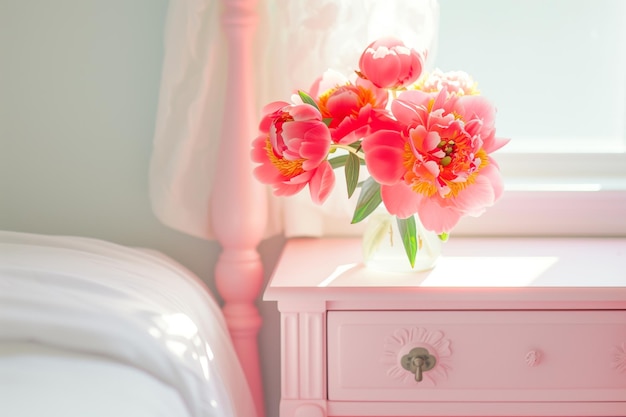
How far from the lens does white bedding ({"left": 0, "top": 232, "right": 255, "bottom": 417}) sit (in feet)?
3.50

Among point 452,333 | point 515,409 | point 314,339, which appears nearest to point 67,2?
point 314,339

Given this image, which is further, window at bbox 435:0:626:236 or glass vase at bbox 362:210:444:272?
window at bbox 435:0:626:236

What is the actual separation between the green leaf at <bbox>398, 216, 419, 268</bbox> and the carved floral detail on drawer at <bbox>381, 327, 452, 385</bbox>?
0.11m

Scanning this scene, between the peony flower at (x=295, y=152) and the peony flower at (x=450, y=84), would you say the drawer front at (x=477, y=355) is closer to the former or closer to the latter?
the peony flower at (x=295, y=152)

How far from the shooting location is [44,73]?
1.71m

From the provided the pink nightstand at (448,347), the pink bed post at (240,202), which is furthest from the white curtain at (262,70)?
the pink nightstand at (448,347)

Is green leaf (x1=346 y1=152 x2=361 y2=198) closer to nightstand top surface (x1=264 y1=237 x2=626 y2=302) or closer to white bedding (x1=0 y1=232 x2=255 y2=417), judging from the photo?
nightstand top surface (x1=264 y1=237 x2=626 y2=302)

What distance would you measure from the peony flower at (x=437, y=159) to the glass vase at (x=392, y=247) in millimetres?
140

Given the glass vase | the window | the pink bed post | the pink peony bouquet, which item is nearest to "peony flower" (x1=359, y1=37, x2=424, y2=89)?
the pink peony bouquet

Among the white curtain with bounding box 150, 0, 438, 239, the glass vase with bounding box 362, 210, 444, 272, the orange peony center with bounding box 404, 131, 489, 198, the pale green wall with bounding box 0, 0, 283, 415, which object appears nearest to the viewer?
the orange peony center with bounding box 404, 131, 489, 198

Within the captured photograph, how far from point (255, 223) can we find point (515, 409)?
0.54 meters

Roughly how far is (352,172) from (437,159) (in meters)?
0.15

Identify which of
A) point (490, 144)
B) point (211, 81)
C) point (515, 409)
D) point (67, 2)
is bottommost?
point (515, 409)

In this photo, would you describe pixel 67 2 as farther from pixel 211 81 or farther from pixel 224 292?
pixel 224 292
